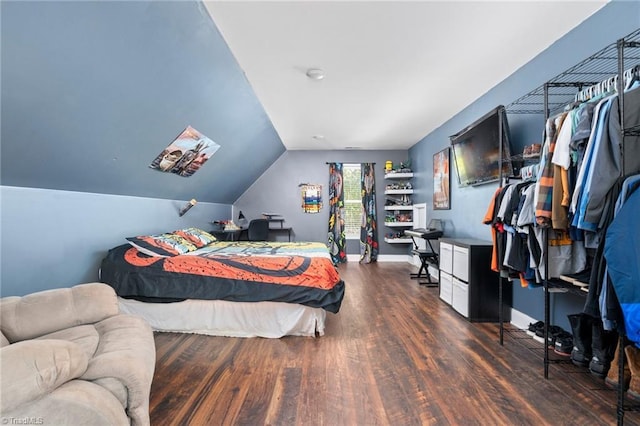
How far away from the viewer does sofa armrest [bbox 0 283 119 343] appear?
4.45 ft

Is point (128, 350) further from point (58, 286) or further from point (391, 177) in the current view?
point (391, 177)

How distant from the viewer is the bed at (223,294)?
253 centimetres

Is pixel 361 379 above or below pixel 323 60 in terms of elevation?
below

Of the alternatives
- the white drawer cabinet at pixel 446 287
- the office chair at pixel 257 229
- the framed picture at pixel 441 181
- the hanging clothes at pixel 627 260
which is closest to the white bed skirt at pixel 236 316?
the white drawer cabinet at pixel 446 287

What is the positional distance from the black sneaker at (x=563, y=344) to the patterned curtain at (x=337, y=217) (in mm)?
4255

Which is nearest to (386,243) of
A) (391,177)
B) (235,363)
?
(391,177)

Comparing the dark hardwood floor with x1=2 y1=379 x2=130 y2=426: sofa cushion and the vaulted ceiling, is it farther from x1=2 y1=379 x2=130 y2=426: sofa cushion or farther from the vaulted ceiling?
the vaulted ceiling

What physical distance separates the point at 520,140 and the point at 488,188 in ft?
2.11

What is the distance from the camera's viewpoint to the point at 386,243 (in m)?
6.30

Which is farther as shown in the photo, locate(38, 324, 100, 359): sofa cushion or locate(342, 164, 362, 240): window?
locate(342, 164, 362, 240): window

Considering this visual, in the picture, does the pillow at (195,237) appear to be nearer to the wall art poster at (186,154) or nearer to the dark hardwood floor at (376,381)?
the wall art poster at (186,154)

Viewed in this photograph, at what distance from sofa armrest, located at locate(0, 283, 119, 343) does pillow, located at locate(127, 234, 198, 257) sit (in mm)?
1073

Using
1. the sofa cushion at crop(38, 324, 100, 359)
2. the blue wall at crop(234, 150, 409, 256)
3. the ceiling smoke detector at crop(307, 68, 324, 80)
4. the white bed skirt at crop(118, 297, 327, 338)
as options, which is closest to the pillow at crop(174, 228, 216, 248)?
the white bed skirt at crop(118, 297, 327, 338)

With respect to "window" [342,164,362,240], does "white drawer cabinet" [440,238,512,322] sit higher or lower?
lower
